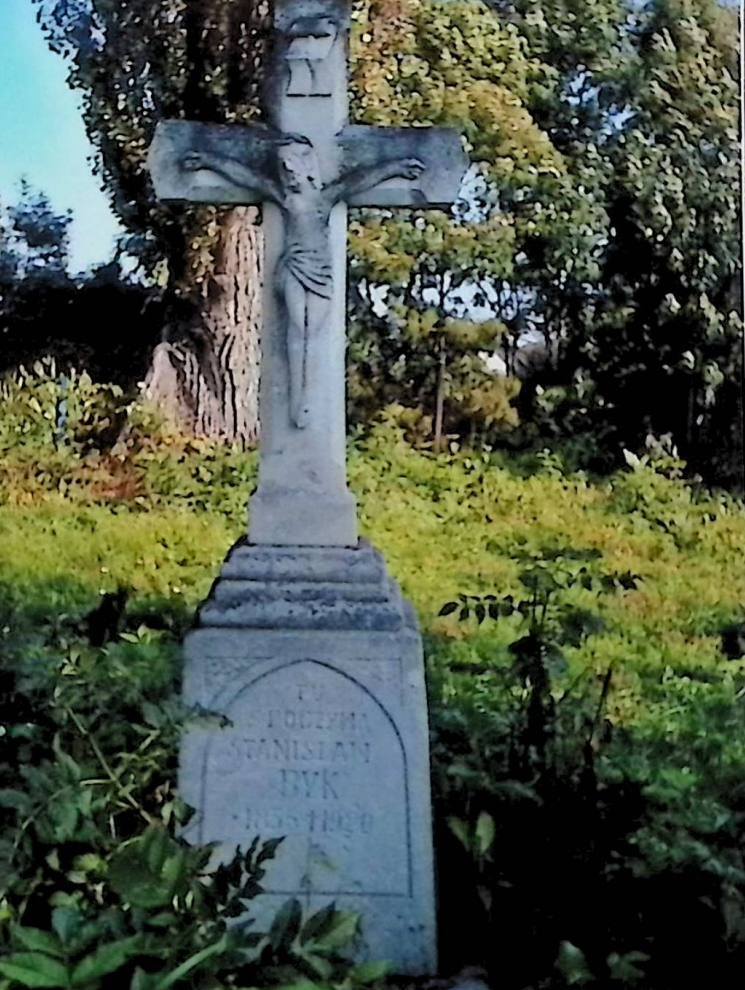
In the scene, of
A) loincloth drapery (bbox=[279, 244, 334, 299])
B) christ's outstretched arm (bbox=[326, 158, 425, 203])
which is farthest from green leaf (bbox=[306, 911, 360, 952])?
christ's outstretched arm (bbox=[326, 158, 425, 203])

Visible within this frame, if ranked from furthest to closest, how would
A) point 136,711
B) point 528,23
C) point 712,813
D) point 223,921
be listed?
point 528,23 < point 712,813 < point 136,711 < point 223,921

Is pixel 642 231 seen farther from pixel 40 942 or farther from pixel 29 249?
pixel 40 942

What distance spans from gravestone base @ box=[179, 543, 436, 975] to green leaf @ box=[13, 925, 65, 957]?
552 millimetres

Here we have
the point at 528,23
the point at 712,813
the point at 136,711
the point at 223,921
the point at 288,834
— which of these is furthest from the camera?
the point at 528,23

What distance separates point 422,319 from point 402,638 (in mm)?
623

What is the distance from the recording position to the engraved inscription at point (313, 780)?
5.96 ft

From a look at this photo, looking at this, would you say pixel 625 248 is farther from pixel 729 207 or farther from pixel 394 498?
pixel 394 498

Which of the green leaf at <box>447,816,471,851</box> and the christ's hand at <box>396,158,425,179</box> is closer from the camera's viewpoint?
the green leaf at <box>447,816,471,851</box>

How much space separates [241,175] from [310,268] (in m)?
0.16

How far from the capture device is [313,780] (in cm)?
183

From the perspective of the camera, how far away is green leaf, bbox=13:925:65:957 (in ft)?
4.05

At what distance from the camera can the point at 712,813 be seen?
2.10 meters

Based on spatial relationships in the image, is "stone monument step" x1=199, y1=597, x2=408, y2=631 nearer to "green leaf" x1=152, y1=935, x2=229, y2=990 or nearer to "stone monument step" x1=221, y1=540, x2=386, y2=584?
"stone monument step" x1=221, y1=540, x2=386, y2=584

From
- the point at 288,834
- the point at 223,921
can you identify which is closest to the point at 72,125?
the point at 288,834
